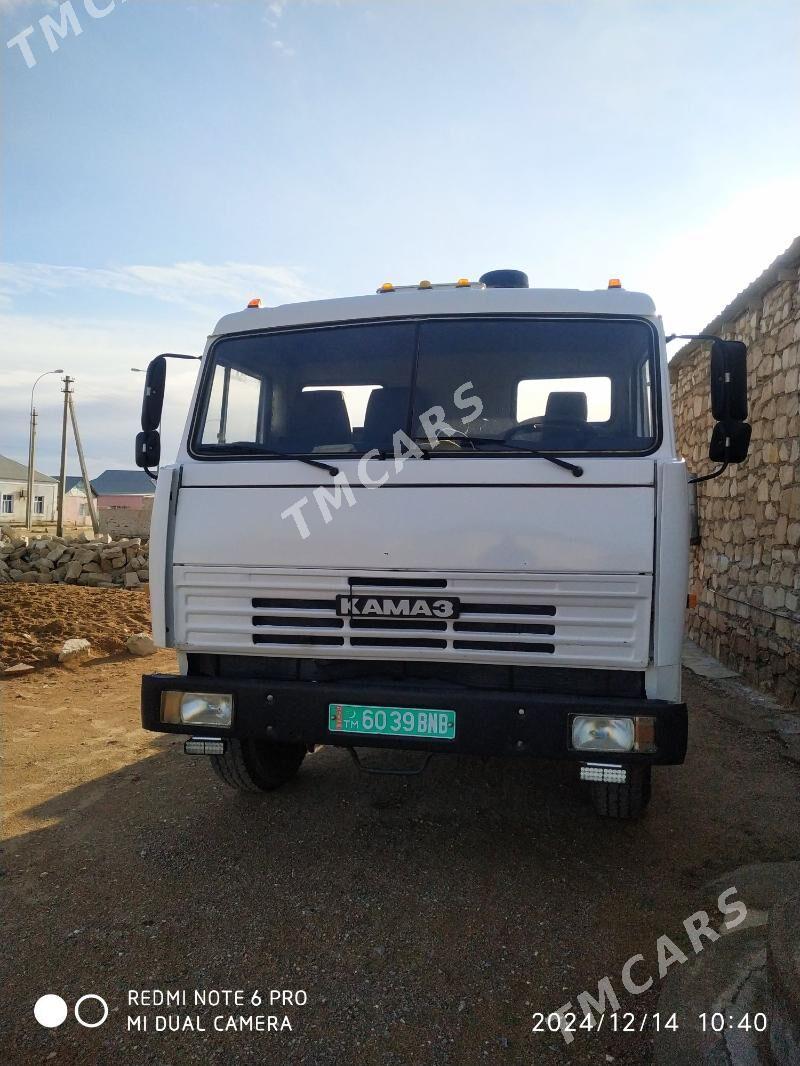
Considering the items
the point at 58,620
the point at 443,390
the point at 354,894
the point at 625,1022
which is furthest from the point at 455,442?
the point at 58,620

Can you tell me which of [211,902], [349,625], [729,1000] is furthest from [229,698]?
[729,1000]

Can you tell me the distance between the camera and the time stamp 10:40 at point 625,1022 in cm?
216

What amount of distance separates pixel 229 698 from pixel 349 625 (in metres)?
0.62

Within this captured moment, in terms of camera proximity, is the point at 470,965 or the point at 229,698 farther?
the point at 229,698

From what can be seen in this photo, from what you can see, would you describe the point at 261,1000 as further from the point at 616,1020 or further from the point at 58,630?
the point at 58,630

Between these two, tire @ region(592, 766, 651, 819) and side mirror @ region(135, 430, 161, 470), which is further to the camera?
side mirror @ region(135, 430, 161, 470)

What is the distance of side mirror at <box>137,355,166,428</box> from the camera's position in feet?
12.0

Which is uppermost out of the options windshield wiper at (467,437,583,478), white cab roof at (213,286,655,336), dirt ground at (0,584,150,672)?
white cab roof at (213,286,655,336)

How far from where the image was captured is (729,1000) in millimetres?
2256

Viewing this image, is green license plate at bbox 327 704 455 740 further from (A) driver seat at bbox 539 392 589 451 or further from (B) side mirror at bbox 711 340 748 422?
(B) side mirror at bbox 711 340 748 422

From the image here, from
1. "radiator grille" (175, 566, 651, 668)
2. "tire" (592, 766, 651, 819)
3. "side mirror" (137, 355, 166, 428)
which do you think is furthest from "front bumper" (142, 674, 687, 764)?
"side mirror" (137, 355, 166, 428)

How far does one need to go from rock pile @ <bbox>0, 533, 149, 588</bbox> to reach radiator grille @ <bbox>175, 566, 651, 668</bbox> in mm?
9955

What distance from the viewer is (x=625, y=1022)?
90.3 inches

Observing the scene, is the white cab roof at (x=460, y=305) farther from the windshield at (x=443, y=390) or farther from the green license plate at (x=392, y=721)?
the green license plate at (x=392, y=721)
